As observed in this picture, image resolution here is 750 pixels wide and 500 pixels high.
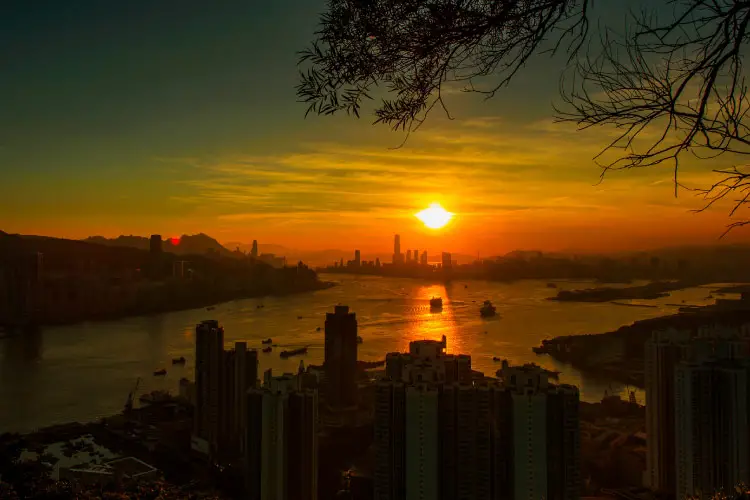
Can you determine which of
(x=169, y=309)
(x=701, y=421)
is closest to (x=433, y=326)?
(x=169, y=309)

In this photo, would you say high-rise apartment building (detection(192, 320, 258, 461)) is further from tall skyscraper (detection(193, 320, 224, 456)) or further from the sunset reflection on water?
the sunset reflection on water

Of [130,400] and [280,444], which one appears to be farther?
[130,400]

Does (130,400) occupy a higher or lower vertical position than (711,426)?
lower

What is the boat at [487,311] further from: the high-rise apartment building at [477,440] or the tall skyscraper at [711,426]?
the high-rise apartment building at [477,440]

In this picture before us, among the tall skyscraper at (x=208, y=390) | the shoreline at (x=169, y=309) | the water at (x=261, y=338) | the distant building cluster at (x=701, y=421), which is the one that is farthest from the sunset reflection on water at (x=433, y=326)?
the distant building cluster at (x=701, y=421)

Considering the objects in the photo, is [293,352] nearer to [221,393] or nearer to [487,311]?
[221,393]

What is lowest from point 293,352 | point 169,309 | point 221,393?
point 293,352
